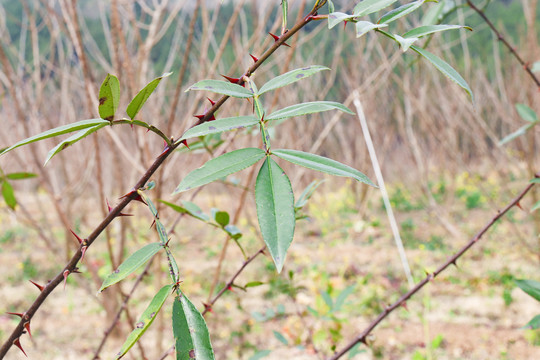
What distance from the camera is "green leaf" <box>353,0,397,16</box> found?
329 millimetres

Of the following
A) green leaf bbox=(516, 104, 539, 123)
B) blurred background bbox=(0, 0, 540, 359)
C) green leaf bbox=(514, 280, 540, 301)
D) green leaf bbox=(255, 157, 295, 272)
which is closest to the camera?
green leaf bbox=(255, 157, 295, 272)

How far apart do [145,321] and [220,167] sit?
109 millimetres

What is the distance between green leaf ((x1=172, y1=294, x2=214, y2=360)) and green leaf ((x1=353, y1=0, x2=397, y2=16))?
24cm

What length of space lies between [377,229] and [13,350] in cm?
345

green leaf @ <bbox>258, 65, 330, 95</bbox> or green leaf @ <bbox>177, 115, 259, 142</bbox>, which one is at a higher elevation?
green leaf @ <bbox>258, 65, 330, 95</bbox>

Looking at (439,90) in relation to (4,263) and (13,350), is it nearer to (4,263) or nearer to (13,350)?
(13,350)

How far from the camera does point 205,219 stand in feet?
1.92

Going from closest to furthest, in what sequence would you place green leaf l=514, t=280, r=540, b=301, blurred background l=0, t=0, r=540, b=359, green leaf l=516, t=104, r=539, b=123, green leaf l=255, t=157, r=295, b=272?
green leaf l=255, t=157, r=295, b=272 → green leaf l=514, t=280, r=540, b=301 → green leaf l=516, t=104, r=539, b=123 → blurred background l=0, t=0, r=540, b=359

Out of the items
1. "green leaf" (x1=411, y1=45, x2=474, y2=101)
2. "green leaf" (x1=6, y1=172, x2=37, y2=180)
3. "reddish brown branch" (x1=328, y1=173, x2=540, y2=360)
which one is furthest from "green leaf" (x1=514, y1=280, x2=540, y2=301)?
"green leaf" (x1=6, y1=172, x2=37, y2=180)

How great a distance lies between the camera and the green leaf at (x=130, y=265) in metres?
0.32

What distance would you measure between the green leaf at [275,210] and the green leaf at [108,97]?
0.11 metres

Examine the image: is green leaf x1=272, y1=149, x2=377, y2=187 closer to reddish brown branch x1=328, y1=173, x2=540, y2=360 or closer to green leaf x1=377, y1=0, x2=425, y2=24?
green leaf x1=377, y1=0, x2=425, y2=24

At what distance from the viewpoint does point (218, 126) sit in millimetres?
322

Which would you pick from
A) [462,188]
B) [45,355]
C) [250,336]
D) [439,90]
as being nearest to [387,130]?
[439,90]
